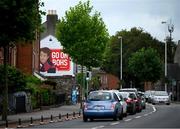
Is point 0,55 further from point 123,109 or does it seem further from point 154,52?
point 154,52

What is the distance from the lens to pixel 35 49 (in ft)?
227

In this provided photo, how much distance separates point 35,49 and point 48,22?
1118 inches

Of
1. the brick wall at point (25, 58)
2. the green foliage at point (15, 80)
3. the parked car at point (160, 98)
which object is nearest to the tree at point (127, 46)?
the parked car at point (160, 98)

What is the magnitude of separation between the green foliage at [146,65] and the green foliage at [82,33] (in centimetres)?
5171

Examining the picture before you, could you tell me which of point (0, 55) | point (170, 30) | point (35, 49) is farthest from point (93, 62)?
point (170, 30)

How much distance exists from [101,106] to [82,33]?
797 inches

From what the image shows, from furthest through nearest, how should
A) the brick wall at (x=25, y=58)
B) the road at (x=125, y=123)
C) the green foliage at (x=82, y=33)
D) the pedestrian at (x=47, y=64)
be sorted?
the pedestrian at (x=47, y=64) → the brick wall at (x=25, y=58) → the green foliage at (x=82, y=33) → the road at (x=125, y=123)

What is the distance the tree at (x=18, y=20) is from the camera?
30859 millimetres

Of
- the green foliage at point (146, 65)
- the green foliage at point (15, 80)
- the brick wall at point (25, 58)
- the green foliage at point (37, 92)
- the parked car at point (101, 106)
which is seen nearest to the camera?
the parked car at point (101, 106)

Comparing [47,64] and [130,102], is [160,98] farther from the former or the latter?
[130,102]

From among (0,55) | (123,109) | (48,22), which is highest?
(48,22)

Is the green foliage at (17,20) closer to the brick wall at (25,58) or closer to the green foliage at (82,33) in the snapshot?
the green foliage at (82,33)

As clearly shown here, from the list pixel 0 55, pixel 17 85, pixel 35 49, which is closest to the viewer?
Result: pixel 17 85

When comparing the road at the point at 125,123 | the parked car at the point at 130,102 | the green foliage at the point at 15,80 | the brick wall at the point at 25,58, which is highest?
the brick wall at the point at 25,58
